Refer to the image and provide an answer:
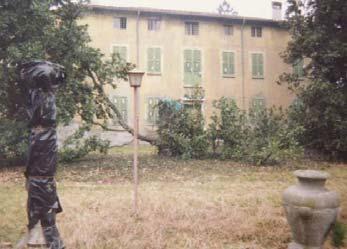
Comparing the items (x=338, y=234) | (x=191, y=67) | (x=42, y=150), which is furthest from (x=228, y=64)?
(x=42, y=150)

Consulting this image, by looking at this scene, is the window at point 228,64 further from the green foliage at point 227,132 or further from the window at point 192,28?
the green foliage at point 227,132

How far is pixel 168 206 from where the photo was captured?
23.4ft

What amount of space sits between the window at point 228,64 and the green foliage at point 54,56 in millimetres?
11558

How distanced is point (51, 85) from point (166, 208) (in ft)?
9.93

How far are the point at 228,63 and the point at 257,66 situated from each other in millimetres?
1712

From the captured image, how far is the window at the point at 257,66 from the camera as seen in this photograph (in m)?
24.9

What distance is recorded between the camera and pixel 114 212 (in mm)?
6859

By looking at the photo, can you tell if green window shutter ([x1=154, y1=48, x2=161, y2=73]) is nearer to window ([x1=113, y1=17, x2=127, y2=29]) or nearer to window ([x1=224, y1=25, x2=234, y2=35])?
window ([x1=113, y1=17, x2=127, y2=29])

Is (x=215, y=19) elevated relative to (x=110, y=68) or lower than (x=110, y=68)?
elevated

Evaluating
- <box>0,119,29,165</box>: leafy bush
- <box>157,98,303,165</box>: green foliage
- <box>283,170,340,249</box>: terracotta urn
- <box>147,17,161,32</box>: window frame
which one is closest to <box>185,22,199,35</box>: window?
<box>147,17,161,32</box>: window frame

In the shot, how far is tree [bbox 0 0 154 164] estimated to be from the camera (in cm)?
1133

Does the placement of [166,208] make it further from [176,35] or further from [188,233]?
[176,35]

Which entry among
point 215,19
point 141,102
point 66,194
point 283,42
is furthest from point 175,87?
point 66,194

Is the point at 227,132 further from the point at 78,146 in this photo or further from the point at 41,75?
the point at 41,75
